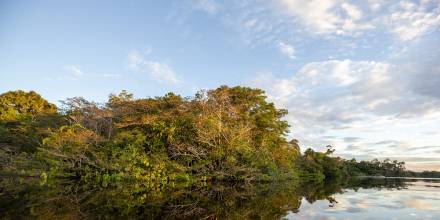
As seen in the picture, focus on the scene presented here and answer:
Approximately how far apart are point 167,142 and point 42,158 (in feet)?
24.8

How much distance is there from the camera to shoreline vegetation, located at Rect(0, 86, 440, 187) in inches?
807

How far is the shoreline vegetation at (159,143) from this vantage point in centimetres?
2050

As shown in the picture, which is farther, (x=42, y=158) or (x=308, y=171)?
(x=308, y=171)

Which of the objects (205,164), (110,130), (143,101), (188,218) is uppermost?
(143,101)

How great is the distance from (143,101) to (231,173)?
786 centimetres

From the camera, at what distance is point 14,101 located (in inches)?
1388

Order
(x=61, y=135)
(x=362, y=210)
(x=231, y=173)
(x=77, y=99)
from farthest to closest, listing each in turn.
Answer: (x=77, y=99)
(x=231, y=173)
(x=61, y=135)
(x=362, y=210)

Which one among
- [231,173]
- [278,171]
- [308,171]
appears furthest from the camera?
[308,171]

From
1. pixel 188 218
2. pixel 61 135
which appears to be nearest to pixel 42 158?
pixel 61 135

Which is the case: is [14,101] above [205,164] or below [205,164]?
above

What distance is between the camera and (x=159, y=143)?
2223 centimetres

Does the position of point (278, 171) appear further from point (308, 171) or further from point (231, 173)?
point (308, 171)

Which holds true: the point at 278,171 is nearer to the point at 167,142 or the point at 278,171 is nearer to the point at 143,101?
the point at 167,142

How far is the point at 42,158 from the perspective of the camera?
2077cm
